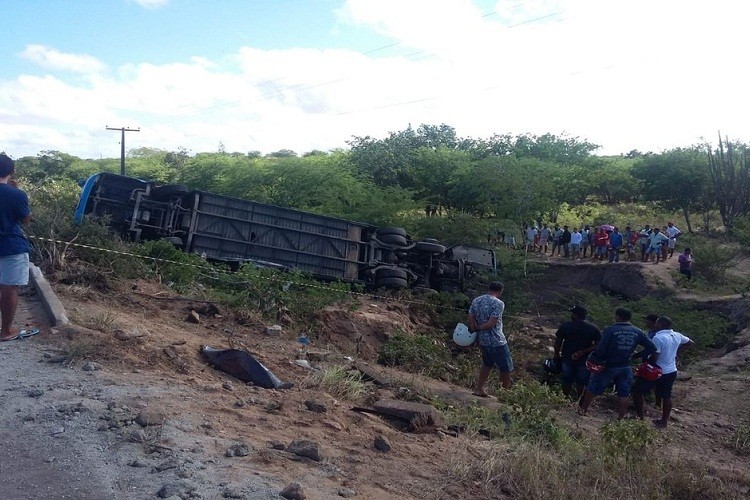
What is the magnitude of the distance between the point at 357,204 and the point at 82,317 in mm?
17481

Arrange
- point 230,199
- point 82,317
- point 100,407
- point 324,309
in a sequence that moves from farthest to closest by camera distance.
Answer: point 230,199 → point 324,309 → point 82,317 → point 100,407

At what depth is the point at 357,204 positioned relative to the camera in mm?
25188

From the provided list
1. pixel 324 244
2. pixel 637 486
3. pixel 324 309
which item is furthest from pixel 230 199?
pixel 637 486

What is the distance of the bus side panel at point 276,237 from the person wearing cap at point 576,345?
7.77 meters

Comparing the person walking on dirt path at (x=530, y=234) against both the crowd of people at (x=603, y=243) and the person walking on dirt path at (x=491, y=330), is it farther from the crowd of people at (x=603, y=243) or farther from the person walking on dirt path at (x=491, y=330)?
the person walking on dirt path at (x=491, y=330)

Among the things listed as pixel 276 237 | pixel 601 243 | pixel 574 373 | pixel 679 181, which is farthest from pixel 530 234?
pixel 574 373

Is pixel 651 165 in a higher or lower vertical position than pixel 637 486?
higher

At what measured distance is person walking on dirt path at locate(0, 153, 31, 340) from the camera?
262 inches

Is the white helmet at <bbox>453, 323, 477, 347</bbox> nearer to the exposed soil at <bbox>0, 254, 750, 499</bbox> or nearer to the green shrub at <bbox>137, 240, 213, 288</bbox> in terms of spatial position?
the exposed soil at <bbox>0, 254, 750, 499</bbox>

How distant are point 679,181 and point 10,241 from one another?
1303 inches

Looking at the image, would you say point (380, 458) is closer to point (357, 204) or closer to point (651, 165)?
point (357, 204)

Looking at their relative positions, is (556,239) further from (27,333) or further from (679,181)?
(27,333)

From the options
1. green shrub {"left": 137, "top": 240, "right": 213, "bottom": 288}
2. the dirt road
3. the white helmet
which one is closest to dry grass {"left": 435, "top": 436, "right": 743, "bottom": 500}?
the dirt road

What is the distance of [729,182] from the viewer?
107 feet
